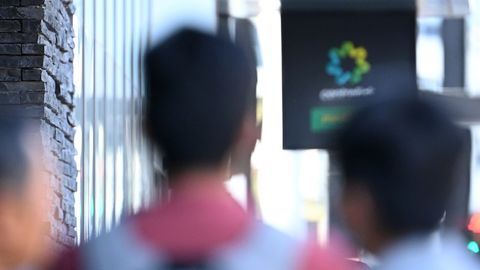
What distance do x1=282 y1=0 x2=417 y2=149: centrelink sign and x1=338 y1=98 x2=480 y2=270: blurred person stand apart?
4.76m

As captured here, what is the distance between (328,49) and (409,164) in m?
5.11

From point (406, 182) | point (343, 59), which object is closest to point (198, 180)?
point (406, 182)

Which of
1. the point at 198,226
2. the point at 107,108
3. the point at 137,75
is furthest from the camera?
the point at 107,108

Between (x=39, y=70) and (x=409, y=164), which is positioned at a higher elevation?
(x=39, y=70)

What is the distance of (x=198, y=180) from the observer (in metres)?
2.28

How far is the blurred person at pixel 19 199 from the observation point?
2695 mm

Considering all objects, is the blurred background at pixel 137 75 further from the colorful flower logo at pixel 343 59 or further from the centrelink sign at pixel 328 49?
the colorful flower logo at pixel 343 59

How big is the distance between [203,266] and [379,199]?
0.37m

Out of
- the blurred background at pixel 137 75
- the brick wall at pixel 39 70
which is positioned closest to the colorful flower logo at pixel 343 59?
the blurred background at pixel 137 75

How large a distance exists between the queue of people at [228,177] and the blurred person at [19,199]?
446 millimetres

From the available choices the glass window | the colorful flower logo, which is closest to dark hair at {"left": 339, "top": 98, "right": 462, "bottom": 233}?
the glass window

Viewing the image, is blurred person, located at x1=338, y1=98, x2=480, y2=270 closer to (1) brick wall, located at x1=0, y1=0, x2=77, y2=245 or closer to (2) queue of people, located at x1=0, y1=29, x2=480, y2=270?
(2) queue of people, located at x1=0, y1=29, x2=480, y2=270

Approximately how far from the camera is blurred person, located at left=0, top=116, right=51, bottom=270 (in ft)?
8.84

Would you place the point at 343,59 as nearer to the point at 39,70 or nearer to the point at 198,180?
the point at 39,70
